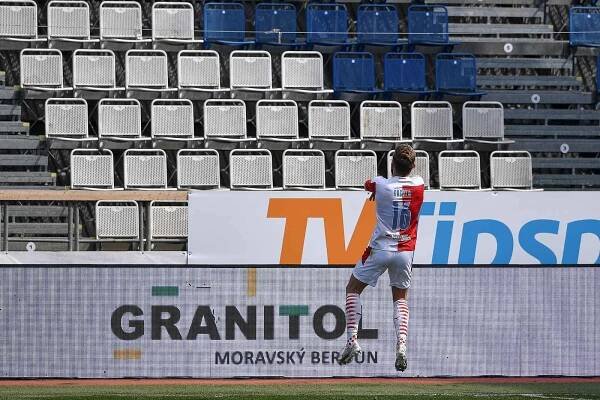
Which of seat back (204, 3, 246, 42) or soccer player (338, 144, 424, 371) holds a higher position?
seat back (204, 3, 246, 42)

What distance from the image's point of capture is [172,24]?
20016 millimetres

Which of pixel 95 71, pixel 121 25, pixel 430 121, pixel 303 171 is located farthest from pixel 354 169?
pixel 121 25

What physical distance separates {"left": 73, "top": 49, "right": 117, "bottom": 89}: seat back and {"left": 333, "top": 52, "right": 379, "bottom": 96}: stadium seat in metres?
3.57

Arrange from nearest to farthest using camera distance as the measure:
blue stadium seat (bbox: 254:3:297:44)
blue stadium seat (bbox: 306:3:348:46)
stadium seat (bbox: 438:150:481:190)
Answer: stadium seat (bbox: 438:150:481:190), blue stadium seat (bbox: 254:3:297:44), blue stadium seat (bbox: 306:3:348:46)

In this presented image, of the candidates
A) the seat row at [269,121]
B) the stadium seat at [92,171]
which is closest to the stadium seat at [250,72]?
the seat row at [269,121]

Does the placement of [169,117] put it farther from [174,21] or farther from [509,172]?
[509,172]

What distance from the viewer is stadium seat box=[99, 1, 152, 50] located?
65.0ft

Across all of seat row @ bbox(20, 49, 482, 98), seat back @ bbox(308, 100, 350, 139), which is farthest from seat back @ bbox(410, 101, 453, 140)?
seat back @ bbox(308, 100, 350, 139)

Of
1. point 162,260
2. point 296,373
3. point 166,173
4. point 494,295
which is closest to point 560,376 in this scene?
point 494,295

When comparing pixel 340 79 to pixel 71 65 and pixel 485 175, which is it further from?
pixel 71 65

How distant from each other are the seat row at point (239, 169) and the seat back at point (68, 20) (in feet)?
8.82

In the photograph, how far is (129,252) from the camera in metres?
15.9

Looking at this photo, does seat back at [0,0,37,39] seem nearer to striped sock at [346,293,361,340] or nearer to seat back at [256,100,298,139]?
seat back at [256,100,298,139]

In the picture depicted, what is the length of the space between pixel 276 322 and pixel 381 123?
6.92 metres
